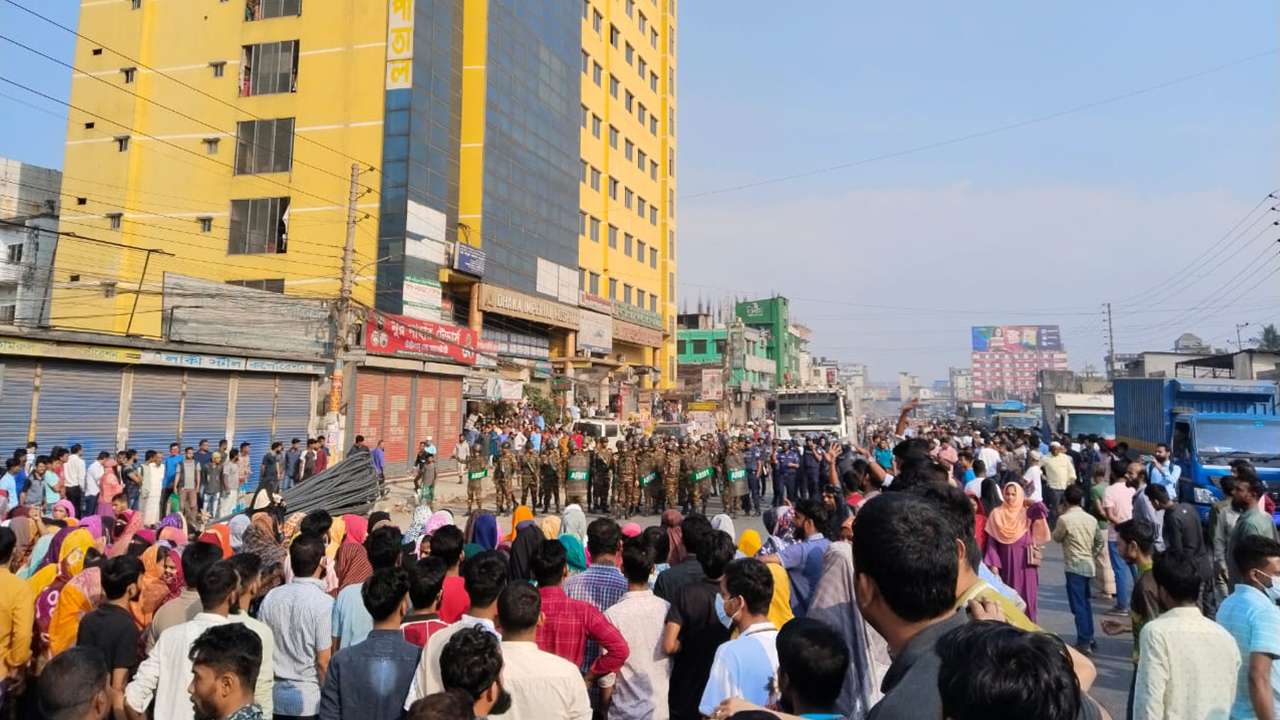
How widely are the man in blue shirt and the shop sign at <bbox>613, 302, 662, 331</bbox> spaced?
4243 centimetres

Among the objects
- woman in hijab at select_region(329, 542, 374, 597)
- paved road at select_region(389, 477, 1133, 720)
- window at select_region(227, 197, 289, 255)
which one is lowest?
paved road at select_region(389, 477, 1133, 720)

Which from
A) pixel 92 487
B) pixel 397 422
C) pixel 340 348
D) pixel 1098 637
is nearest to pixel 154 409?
pixel 340 348

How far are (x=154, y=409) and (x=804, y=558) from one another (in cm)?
1892

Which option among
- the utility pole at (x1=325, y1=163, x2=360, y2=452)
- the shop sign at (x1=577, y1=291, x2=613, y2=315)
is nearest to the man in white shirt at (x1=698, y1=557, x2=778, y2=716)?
the utility pole at (x1=325, y1=163, x2=360, y2=452)

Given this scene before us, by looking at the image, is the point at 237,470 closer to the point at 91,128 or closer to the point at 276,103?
the point at 276,103

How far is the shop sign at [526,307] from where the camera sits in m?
34.9

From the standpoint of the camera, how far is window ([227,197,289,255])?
33250 millimetres

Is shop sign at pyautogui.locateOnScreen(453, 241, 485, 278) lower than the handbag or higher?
higher

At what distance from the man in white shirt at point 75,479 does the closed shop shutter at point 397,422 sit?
1101 cm

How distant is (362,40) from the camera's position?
3294 centimetres

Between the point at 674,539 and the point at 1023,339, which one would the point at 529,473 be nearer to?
the point at 674,539

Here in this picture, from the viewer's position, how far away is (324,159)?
33.0 meters

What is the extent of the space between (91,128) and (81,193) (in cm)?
328

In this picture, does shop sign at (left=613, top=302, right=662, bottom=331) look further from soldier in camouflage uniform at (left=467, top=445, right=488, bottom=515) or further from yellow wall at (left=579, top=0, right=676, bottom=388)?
soldier in camouflage uniform at (left=467, top=445, right=488, bottom=515)
